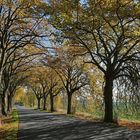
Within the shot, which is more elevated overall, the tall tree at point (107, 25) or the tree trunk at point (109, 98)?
the tall tree at point (107, 25)

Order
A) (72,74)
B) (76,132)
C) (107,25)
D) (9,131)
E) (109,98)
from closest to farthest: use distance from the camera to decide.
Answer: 1. (76,132)
2. (9,131)
3. (107,25)
4. (109,98)
5. (72,74)

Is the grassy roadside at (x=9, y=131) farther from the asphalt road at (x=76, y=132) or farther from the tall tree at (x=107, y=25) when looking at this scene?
the tall tree at (x=107, y=25)

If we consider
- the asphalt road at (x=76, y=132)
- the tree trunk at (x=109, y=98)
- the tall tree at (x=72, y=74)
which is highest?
the tall tree at (x=72, y=74)

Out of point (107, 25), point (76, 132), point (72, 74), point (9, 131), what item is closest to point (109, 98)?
point (107, 25)

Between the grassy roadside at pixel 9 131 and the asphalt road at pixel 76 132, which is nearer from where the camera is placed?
the asphalt road at pixel 76 132

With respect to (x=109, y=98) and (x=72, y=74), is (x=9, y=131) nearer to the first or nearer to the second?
(x=109, y=98)

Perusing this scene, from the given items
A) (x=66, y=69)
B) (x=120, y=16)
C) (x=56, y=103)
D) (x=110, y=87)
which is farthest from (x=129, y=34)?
(x=56, y=103)

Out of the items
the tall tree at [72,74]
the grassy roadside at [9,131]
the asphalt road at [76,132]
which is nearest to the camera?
the asphalt road at [76,132]

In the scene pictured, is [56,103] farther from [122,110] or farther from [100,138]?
[100,138]

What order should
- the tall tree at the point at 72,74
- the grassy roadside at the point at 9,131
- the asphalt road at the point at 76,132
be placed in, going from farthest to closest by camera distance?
the tall tree at the point at 72,74 < the grassy roadside at the point at 9,131 < the asphalt road at the point at 76,132

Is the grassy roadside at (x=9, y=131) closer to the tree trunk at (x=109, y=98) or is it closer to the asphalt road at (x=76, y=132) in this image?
the asphalt road at (x=76, y=132)

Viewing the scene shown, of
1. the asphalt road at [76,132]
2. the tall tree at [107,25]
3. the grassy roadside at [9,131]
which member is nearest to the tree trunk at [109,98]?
the tall tree at [107,25]

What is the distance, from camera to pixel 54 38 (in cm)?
2742

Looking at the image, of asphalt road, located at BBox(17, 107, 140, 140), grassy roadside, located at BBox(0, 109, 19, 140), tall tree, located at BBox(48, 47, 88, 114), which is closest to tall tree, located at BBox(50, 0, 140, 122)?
asphalt road, located at BBox(17, 107, 140, 140)
